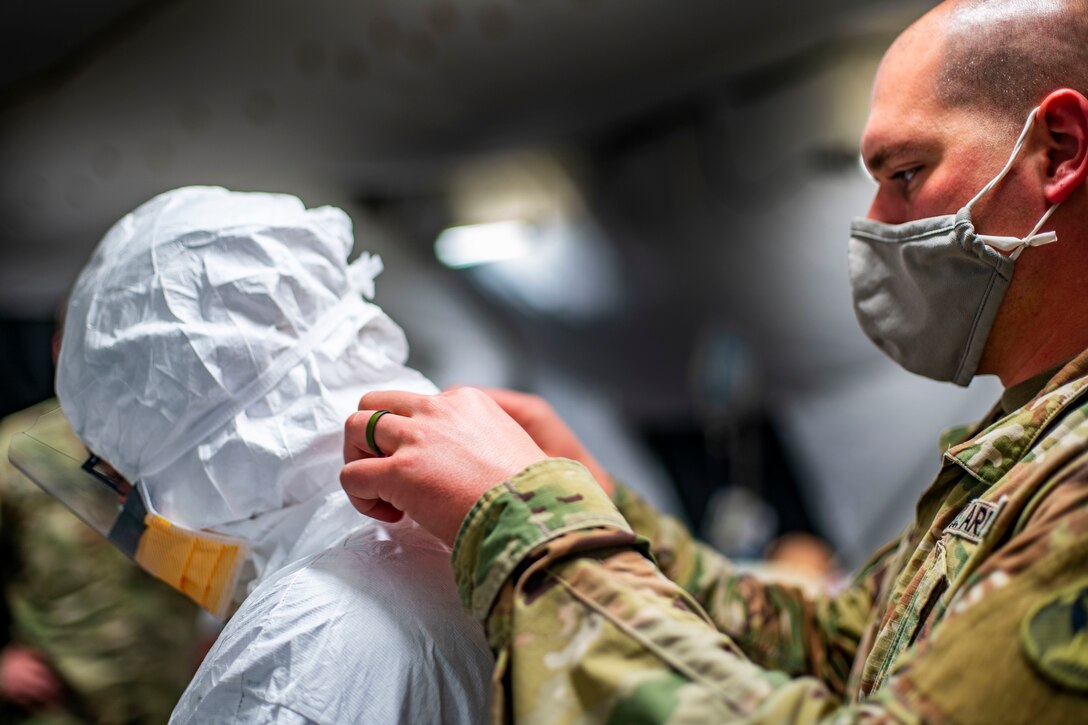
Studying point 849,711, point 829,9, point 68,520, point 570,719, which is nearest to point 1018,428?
point 849,711

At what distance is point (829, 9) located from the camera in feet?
9.99

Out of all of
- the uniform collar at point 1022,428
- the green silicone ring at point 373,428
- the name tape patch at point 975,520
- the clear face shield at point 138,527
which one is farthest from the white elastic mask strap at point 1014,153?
the clear face shield at point 138,527

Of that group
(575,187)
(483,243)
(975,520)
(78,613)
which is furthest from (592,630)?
(483,243)

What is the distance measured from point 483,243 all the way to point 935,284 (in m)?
4.26

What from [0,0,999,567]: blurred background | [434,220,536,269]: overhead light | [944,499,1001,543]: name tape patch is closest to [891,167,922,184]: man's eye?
[944,499,1001,543]: name tape patch

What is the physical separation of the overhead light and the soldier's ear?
4.11m

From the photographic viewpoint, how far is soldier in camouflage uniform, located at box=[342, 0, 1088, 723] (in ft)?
1.94

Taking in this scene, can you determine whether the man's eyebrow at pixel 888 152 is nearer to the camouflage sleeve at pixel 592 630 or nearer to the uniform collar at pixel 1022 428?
the uniform collar at pixel 1022 428

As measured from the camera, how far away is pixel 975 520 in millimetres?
811

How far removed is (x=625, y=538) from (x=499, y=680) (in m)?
0.15

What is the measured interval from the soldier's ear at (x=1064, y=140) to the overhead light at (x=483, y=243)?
4112 mm

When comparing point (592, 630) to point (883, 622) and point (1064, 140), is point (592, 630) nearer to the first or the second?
point (883, 622)

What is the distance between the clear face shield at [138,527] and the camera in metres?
0.94

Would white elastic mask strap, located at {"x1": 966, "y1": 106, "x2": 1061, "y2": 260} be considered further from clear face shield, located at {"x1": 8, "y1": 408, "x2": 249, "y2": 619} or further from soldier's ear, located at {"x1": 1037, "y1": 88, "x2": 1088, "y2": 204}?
clear face shield, located at {"x1": 8, "y1": 408, "x2": 249, "y2": 619}
